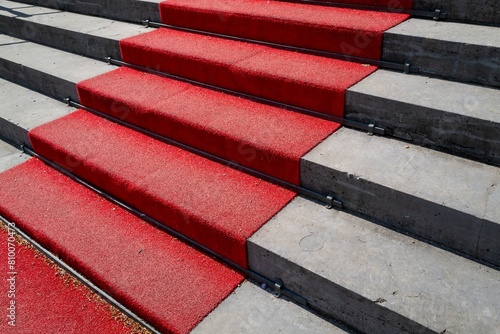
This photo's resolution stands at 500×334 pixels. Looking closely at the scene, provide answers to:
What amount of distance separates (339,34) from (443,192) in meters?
1.22

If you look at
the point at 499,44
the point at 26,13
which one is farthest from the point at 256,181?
the point at 26,13

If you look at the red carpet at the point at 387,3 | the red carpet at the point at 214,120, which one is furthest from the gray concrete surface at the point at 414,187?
the red carpet at the point at 387,3

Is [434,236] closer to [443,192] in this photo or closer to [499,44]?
[443,192]

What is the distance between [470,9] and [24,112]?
3294mm

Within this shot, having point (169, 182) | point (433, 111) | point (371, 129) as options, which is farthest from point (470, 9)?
point (169, 182)

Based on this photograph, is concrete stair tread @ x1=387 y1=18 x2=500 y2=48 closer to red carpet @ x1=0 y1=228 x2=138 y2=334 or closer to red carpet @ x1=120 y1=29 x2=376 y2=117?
red carpet @ x1=120 y1=29 x2=376 y2=117

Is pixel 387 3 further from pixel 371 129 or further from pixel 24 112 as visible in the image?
pixel 24 112

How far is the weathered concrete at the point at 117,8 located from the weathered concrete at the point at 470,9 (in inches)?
86.0

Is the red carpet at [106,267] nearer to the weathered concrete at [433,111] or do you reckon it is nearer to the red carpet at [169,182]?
the red carpet at [169,182]

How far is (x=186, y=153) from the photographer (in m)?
2.66

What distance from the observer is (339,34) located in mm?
2578

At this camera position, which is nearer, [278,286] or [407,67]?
[278,286]

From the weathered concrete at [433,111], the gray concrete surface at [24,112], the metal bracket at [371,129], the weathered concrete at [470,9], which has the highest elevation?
the weathered concrete at [470,9]

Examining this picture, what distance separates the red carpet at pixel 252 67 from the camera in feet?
7.91
